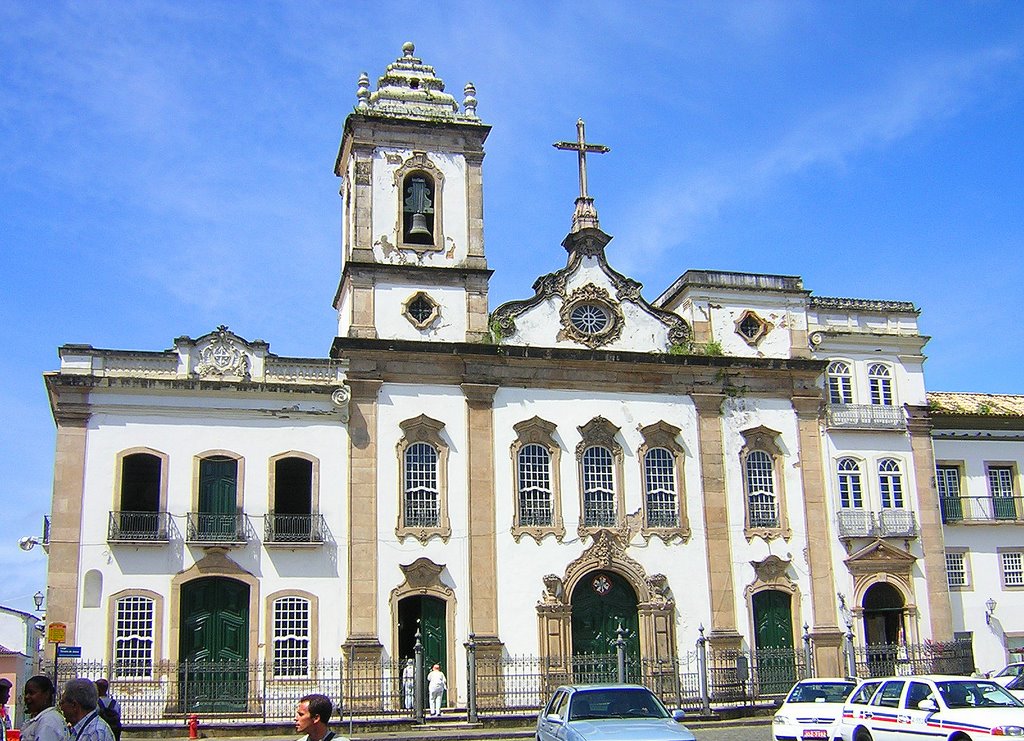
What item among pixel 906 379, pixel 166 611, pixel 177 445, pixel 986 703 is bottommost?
pixel 986 703

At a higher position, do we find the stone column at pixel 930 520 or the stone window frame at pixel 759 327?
the stone window frame at pixel 759 327

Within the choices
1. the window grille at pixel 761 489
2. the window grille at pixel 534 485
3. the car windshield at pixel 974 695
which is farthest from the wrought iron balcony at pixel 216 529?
the car windshield at pixel 974 695

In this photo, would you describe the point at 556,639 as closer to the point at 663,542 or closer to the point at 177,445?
the point at 663,542

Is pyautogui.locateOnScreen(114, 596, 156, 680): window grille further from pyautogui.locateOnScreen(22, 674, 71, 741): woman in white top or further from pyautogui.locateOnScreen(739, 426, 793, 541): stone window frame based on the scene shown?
pyautogui.locateOnScreen(22, 674, 71, 741): woman in white top

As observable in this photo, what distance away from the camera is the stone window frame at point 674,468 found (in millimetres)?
32562

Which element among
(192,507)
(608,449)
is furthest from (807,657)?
(192,507)

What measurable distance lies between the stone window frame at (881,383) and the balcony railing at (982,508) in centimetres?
352

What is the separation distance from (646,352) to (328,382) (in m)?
9.25

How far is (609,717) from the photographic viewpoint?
53.3 feet

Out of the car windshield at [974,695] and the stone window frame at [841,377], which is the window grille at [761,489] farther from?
the car windshield at [974,695]

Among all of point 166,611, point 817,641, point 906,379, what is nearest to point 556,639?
point 817,641

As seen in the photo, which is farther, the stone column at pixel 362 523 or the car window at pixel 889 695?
the stone column at pixel 362 523

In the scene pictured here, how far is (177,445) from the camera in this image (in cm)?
3005

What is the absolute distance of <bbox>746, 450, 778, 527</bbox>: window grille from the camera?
33.7 meters
